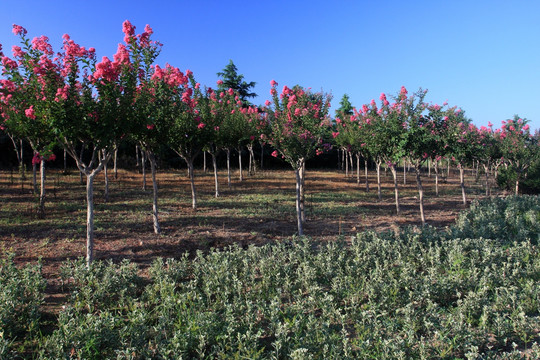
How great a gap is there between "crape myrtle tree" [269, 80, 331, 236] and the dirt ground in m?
2.62

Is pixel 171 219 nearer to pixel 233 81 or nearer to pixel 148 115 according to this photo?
pixel 148 115

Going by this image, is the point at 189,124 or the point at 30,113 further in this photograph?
the point at 189,124

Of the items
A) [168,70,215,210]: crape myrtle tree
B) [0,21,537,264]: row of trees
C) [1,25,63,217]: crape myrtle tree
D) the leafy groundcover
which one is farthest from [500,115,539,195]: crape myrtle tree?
[1,25,63,217]: crape myrtle tree

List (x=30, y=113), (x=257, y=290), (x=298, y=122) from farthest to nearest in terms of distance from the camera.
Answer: (x=298, y=122)
(x=30, y=113)
(x=257, y=290)

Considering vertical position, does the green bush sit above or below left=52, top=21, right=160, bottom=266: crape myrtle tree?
below

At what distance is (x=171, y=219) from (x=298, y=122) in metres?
5.86

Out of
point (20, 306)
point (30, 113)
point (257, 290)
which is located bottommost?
point (257, 290)

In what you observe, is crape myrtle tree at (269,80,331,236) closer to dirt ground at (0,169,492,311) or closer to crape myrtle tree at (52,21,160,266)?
dirt ground at (0,169,492,311)

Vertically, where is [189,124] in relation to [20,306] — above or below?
above

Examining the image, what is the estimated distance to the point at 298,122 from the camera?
10859mm

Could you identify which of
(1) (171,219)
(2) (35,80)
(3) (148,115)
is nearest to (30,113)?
(2) (35,80)

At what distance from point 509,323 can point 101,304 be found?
238 inches

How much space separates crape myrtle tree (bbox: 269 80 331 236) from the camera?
10586mm

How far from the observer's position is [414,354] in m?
4.16
